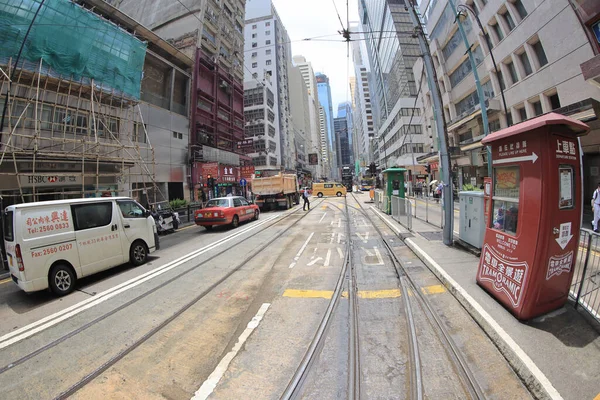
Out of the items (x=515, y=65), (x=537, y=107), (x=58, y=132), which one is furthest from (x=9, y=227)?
(x=515, y=65)

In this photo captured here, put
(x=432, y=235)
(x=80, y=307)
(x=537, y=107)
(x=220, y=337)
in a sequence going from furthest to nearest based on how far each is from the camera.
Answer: (x=537, y=107)
(x=432, y=235)
(x=80, y=307)
(x=220, y=337)

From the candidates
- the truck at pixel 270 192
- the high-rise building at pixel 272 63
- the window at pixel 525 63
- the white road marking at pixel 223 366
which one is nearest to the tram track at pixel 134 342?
the white road marking at pixel 223 366

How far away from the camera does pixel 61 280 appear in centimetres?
546

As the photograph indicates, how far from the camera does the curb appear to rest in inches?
95.3

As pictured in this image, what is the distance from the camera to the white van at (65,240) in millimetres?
5043

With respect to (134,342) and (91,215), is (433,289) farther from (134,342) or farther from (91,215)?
(91,215)

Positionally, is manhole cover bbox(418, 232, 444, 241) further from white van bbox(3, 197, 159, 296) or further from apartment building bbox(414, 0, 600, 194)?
white van bbox(3, 197, 159, 296)

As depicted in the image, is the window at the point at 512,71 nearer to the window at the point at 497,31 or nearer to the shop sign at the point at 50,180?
the window at the point at 497,31

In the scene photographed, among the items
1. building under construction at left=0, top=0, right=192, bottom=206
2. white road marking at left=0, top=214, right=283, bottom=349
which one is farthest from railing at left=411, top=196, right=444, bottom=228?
building under construction at left=0, top=0, right=192, bottom=206

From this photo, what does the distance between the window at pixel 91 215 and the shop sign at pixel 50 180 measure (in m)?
9.76

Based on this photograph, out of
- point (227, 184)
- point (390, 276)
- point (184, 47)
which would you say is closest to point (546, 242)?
point (390, 276)

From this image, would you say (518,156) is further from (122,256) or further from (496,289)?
(122,256)

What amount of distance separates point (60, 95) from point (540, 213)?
19.8 metres

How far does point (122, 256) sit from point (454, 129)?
29726 millimetres
